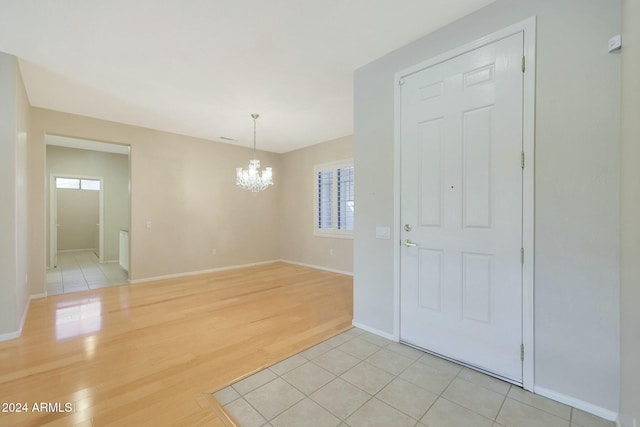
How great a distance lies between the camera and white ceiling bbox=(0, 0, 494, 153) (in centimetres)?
205

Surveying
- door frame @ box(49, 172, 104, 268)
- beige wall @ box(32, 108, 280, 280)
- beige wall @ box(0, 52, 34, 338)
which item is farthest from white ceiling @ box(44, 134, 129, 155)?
beige wall @ box(0, 52, 34, 338)

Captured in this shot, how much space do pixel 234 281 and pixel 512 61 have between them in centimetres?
494

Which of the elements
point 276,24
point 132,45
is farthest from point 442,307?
point 132,45

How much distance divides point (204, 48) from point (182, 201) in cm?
363

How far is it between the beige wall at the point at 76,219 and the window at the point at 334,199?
7.83 metres

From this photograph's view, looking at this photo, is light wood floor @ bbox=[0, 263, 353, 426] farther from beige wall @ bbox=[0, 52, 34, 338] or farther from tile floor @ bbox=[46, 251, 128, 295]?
tile floor @ bbox=[46, 251, 128, 295]

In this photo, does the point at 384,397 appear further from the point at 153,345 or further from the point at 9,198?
the point at 9,198

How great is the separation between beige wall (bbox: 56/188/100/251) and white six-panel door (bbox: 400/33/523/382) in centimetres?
1035

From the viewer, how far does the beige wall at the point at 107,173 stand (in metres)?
6.55

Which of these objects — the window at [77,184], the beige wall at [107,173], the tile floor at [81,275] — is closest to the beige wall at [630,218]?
the tile floor at [81,275]

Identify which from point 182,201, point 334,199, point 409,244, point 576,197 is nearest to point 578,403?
point 576,197

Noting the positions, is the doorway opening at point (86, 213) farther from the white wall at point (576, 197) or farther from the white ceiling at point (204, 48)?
the white wall at point (576, 197)

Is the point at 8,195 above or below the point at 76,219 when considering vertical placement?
above

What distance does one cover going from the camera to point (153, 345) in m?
2.54
